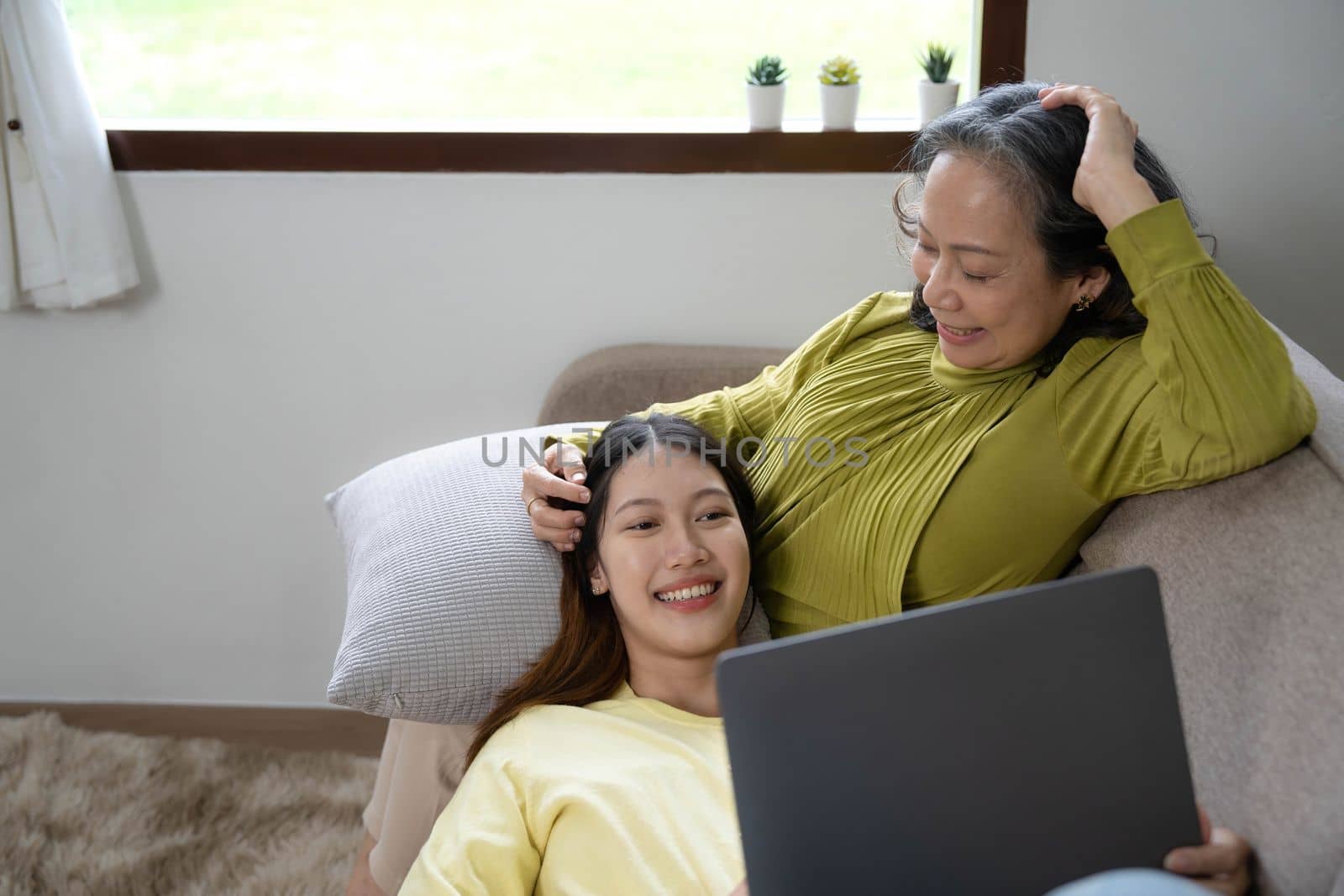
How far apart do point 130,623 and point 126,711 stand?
0.19 m

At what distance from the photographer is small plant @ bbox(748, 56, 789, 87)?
1973 mm

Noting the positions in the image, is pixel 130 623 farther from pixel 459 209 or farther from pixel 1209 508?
pixel 1209 508

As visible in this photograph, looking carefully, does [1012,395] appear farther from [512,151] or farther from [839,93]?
[512,151]

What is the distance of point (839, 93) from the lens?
1961 mm

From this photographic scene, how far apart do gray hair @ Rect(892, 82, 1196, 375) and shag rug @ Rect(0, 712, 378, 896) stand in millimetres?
1437

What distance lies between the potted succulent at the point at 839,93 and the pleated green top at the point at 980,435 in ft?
1.57

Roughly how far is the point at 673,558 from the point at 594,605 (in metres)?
0.18

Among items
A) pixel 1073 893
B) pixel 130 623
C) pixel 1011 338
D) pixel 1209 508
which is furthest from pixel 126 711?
pixel 1073 893

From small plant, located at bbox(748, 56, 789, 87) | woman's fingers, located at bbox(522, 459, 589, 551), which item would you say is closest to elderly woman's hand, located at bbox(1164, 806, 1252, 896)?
woman's fingers, located at bbox(522, 459, 589, 551)

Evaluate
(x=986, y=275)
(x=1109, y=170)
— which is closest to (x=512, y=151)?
(x=986, y=275)

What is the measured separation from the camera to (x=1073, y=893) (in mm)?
518

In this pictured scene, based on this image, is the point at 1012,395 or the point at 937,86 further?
the point at 937,86

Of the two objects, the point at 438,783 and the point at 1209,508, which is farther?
the point at 438,783

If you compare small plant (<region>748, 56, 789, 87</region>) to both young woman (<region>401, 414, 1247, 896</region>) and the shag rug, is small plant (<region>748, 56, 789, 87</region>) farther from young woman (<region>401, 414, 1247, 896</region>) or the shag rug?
the shag rug
